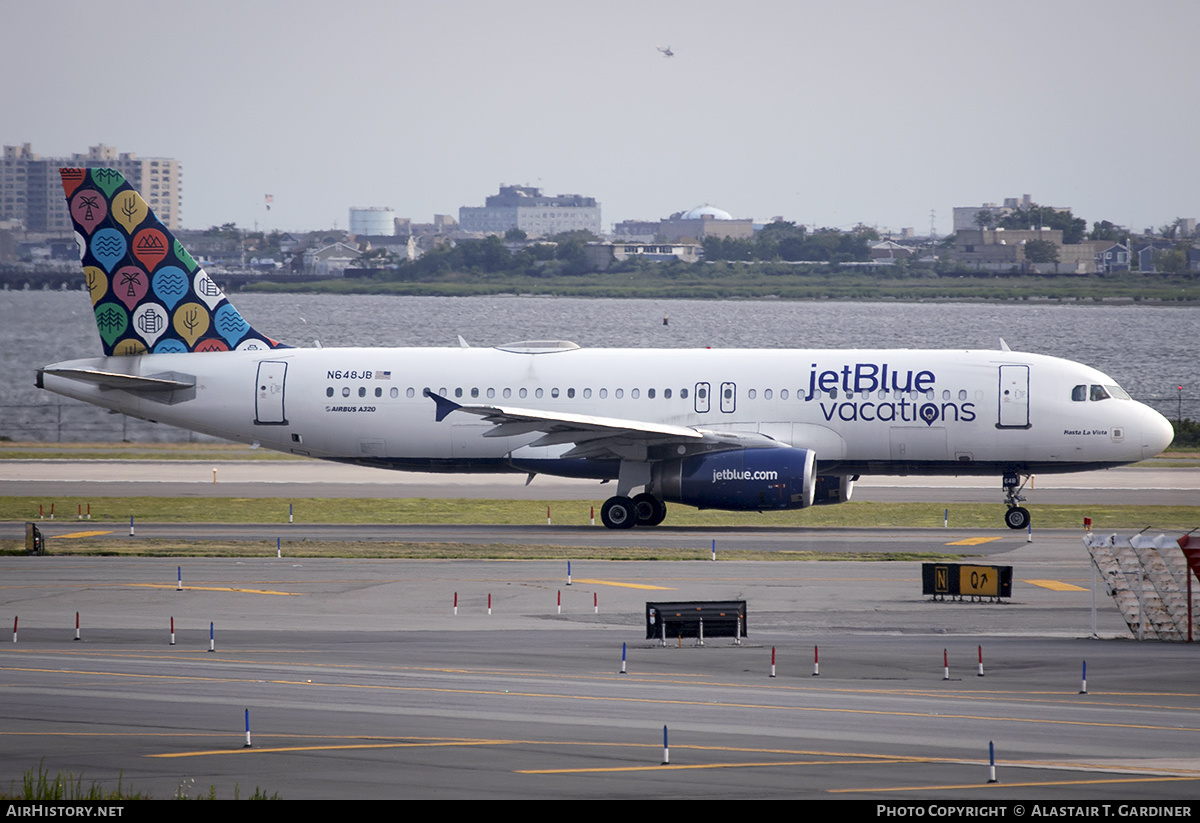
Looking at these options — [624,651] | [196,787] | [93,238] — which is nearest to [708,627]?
[624,651]

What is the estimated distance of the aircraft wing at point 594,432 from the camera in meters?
38.2

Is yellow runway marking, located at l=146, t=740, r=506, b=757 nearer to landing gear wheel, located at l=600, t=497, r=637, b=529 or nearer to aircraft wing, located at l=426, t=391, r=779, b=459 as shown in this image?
aircraft wing, located at l=426, t=391, r=779, b=459

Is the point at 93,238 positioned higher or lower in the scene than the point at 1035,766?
higher

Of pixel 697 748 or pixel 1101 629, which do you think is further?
pixel 1101 629

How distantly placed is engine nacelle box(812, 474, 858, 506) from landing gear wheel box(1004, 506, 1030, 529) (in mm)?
4608

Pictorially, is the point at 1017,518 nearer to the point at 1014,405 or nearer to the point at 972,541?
the point at 972,541

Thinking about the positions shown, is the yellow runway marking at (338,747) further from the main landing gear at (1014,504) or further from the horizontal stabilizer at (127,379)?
the horizontal stabilizer at (127,379)

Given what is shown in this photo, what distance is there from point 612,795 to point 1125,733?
7.53m

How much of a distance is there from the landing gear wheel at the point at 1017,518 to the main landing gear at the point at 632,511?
32.4 ft

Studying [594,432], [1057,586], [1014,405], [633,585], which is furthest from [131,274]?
[1057,586]

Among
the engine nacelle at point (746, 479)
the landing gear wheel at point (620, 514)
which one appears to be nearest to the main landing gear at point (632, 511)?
the landing gear wheel at point (620, 514)

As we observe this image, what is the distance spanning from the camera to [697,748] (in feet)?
58.7
